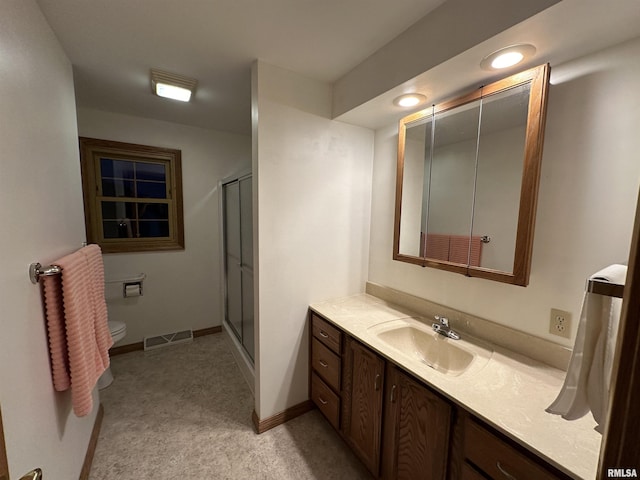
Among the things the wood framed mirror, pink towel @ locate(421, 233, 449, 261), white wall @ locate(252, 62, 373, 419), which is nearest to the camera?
the wood framed mirror

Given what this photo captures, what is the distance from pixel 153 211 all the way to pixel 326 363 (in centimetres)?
243

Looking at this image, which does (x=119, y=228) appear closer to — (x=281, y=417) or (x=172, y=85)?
(x=172, y=85)

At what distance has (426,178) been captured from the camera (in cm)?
167

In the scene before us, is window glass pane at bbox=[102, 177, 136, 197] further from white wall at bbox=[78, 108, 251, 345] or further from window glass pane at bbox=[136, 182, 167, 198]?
white wall at bbox=[78, 108, 251, 345]

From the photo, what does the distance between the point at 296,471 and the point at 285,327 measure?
0.80m

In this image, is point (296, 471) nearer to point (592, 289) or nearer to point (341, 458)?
point (341, 458)

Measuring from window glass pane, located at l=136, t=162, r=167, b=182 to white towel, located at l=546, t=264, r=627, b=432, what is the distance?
3323mm

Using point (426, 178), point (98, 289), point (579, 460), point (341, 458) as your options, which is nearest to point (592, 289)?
point (579, 460)

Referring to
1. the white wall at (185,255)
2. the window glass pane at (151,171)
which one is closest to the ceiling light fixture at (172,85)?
the white wall at (185,255)

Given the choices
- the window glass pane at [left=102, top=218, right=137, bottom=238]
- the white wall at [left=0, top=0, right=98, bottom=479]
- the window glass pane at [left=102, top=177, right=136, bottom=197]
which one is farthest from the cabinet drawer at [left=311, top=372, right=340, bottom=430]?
the window glass pane at [left=102, top=177, right=136, bottom=197]

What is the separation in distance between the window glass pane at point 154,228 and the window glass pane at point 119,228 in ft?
0.23

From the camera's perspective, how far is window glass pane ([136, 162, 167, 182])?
2717mm

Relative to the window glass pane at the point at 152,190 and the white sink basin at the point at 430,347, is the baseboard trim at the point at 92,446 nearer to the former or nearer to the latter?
the white sink basin at the point at 430,347

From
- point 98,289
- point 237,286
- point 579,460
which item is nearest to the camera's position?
point 579,460
